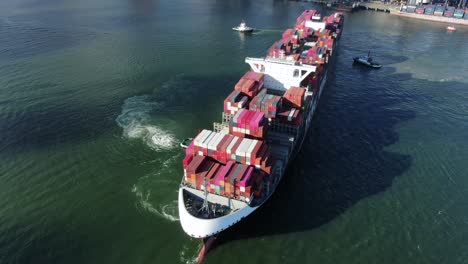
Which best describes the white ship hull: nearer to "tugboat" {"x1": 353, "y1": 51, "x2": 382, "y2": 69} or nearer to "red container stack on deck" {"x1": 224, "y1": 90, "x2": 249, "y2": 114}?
"red container stack on deck" {"x1": 224, "y1": 90, "x2": 249, "y2": 114}

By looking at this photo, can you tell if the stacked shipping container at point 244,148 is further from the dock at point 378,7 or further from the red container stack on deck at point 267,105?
the dock at point 378,7

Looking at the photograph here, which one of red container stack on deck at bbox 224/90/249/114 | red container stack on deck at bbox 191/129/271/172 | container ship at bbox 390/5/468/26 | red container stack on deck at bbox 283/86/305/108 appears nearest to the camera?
red container stack on deck at bbox 191/129/271/172

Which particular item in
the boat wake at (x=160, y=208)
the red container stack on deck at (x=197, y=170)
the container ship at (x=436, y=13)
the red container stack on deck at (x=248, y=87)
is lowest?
the boat wake at (x=160, y=208)

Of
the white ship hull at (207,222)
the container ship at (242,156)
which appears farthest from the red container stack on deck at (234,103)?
the white ship hull at (207,222)

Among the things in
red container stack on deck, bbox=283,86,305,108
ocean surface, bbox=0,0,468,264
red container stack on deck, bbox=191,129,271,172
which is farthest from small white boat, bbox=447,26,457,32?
red container stack on deck, bbox=191,129,271,172

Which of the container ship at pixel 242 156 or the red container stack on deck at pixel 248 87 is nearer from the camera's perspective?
the container ship at pixel 242 156

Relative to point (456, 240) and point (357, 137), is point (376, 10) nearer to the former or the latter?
point (357, 137)

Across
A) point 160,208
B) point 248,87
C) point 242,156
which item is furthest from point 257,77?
point 160,208
